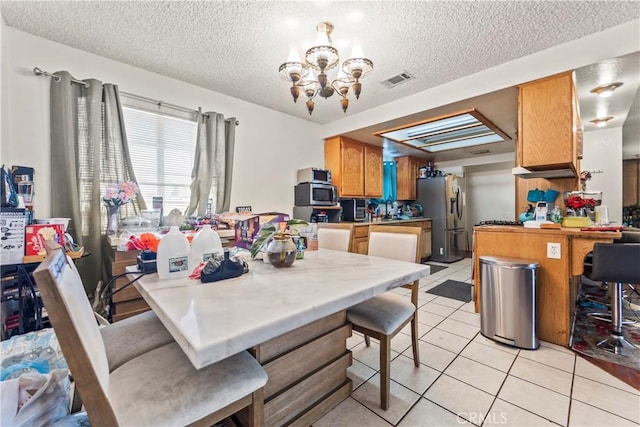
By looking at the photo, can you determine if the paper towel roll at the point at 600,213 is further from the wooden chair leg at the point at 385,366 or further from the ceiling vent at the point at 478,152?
the wooden chair leg at the point at 385,366

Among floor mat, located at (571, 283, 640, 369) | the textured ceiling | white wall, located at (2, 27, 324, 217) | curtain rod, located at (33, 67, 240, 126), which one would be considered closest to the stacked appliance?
white wall, located at (2, 27, 324, 217)

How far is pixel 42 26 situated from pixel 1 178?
51.1 inches

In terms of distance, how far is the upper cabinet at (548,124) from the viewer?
7.37ft

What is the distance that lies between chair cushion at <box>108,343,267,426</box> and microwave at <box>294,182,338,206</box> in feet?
9.34

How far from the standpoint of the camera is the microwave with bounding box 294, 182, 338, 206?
3.71m

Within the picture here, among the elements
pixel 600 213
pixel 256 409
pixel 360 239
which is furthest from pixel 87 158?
pixel 600 213

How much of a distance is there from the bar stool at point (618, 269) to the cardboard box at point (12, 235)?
154 inches

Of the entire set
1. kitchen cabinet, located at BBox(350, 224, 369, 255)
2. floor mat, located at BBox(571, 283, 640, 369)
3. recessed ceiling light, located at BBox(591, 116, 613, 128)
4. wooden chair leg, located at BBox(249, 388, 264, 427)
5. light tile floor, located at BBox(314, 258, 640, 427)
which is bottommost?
light tile floor, located at BBox(314, 258, 640, 427)

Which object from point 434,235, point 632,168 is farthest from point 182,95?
point 632,168

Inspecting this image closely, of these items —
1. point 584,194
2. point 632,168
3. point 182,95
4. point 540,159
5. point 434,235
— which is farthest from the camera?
point 632,168

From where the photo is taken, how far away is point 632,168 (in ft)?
20.7

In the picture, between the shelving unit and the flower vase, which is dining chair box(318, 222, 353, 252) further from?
the shelving unit

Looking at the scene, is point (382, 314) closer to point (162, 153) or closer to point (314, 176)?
point (314, 176)

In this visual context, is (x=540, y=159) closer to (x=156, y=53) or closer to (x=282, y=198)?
A: (x=282, y=198)
